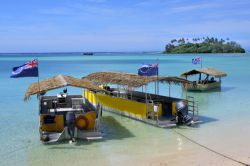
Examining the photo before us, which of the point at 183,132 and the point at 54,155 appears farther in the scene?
the point at 183,132

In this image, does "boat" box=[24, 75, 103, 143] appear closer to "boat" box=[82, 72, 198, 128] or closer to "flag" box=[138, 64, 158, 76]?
"boat" box=[82, 72, 198, 128]

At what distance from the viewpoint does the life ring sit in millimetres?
14320

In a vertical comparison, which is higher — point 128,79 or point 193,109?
point 128,79

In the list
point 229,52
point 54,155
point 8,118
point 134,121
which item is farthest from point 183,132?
point 229,52

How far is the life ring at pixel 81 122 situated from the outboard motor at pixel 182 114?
4.31 m

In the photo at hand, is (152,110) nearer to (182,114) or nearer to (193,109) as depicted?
(182,114)

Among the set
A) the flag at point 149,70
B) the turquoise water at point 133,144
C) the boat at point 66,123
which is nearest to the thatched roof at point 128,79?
the flag at point 149,70

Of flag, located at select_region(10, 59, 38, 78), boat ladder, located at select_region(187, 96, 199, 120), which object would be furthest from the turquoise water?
flag, located at select_region(10, 59, 38, 78)

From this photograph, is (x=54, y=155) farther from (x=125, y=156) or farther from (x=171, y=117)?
(x=171, y=117)

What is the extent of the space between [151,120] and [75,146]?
14.4 ft

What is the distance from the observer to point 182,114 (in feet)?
55.0

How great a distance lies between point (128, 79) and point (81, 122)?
478cm

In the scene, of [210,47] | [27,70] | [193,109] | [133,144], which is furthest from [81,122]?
[210,47]

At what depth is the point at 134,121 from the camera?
57.9ft
